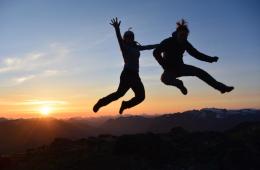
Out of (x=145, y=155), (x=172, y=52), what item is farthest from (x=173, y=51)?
(x=145, y=155)

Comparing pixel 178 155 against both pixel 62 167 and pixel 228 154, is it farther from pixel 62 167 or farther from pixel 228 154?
pixel 62 167

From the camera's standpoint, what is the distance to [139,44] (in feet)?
38.5

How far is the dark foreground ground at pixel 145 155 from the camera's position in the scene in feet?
102

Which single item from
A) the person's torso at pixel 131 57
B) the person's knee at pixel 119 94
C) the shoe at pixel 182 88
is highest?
the person's torso at pixel 131 57

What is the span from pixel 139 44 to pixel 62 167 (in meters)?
20.4

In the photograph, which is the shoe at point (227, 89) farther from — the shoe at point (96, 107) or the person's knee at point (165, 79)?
the shoe at point (96, 107)

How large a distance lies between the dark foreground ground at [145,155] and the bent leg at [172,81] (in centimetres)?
1917

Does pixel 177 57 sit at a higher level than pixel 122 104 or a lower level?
higher

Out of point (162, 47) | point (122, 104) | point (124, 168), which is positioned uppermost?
point (162, 47)

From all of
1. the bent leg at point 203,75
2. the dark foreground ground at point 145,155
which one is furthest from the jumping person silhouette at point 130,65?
the dark foreground ground at point 145,155

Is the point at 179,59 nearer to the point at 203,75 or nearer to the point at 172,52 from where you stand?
the point at 172,52

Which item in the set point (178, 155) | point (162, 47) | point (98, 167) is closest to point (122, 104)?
point (162, 47)

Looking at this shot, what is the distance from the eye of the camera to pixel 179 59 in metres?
Answer: 11.9

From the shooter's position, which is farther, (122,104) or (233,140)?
(233,140)
